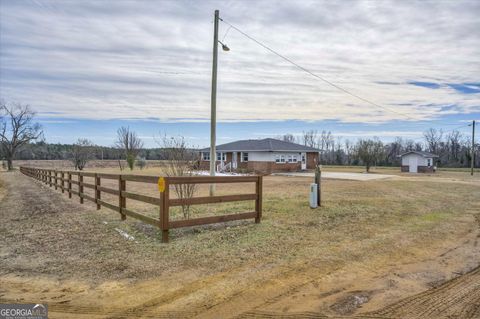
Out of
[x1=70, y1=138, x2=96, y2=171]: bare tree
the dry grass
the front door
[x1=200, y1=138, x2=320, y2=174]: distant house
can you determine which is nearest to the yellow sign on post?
the dry grass

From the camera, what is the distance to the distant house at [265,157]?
35500mm

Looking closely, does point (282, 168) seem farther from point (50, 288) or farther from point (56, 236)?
point (50, 288)

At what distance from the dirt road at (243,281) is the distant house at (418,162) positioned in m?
40.6

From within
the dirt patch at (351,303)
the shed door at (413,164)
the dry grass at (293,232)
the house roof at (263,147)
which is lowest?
the dirt patch at (351,303)

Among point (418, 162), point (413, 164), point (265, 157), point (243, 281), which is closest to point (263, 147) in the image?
point (265, 157)

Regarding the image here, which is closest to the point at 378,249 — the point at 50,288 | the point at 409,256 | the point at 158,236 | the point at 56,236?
the point at 409,256

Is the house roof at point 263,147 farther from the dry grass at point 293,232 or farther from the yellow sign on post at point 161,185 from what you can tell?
the yellow sign on post at point 161,185

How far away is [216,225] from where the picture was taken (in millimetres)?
7496

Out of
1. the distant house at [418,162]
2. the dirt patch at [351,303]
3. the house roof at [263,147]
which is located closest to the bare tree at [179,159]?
the dirt patch at [351,303]

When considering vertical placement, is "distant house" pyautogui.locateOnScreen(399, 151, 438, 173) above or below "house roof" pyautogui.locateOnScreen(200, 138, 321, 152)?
below

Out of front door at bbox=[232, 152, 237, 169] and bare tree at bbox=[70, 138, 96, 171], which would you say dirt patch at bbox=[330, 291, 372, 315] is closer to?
front door at bbox=[232, 152, 237, 169]

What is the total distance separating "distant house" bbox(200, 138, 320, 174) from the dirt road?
28.8m

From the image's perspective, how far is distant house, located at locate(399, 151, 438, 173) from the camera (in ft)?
141

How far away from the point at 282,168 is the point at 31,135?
41456 mm
